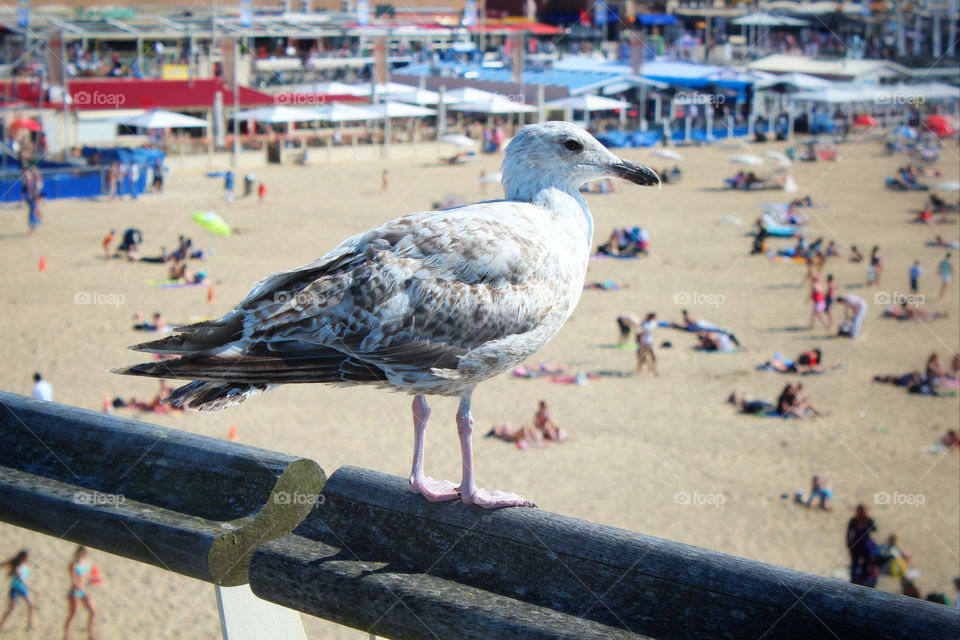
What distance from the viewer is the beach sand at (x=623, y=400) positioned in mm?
12523

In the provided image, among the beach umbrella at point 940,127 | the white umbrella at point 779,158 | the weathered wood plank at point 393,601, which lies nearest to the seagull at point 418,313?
the weathered wood plank at point 393,601

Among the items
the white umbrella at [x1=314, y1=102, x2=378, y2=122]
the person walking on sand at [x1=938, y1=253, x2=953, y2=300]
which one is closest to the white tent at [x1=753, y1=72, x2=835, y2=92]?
the white umbrella at [x1=314, y1=102, x2=378, y2=122]

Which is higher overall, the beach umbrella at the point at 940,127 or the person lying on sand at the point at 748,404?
the beach umbrella at the point at 940,127

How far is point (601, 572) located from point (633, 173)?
6.11 feet

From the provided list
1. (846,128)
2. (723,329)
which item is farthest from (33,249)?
(846,128)

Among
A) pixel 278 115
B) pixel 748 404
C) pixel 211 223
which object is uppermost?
pixel 278 115

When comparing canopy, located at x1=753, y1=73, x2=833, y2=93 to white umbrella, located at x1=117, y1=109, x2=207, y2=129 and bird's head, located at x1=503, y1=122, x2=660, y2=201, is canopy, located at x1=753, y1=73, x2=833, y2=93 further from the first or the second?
bird's head, located at x1=503, y1=122, x2=660, y2=201

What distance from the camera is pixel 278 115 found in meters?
38.8

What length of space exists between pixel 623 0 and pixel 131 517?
79.9 meters

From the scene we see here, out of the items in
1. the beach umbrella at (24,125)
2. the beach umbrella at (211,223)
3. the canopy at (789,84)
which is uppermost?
the canopy at (789,84)

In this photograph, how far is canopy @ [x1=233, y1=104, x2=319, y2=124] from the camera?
1521 inches

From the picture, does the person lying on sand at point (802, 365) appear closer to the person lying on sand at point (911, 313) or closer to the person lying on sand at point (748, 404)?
the person lying on sand at point (748, 404)

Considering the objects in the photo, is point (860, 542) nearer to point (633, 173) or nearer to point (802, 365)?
point (802, 365)

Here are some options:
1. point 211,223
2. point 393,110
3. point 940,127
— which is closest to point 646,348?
point 211,223
